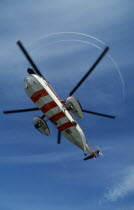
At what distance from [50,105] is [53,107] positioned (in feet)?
2.36

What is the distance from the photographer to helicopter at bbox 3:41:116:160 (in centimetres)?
6750

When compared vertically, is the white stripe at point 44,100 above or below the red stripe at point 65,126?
above

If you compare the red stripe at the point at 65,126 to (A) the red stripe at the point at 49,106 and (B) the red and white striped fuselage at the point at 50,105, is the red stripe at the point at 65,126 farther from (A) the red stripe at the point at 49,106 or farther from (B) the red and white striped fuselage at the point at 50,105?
(A) the red stripe at the point at 49,106

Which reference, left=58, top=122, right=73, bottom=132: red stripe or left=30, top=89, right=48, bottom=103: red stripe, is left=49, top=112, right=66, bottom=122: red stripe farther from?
left=30, top=89, right=48, bottom=103: red stripe

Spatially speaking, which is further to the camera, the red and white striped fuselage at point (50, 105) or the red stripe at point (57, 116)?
the red stripe at point (57, 116)

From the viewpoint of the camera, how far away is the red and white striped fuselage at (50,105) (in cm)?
6738

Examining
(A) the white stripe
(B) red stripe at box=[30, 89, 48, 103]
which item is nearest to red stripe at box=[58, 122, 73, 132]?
(A) the white stripe

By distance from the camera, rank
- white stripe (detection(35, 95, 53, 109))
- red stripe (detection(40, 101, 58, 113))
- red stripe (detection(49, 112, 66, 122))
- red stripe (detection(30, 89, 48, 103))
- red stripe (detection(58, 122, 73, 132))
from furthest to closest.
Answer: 1. red stripe (detection(58, 122, 73, 132))
2. red stripe (detection(49, 112, 66, 122))
3. red stripe (detection(40, 101, 58, 113))
4. white stripe (detection(35, 95, 53, 109))
5. red stripe (detection(30, 89, 48, 103))

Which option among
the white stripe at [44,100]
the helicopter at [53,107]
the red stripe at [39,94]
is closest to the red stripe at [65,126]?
the helicopter at [53,107]

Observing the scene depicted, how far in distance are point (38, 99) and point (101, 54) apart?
14.6 metres

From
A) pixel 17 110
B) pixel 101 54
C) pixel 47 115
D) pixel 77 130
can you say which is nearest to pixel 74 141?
pixel 77 130

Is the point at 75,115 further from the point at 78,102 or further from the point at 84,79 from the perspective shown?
the point at 84,79

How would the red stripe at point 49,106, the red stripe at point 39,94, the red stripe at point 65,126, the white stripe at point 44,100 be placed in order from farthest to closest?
1. the red stripe at point 65,126
2. the red stripe at point 49,106
3. the white stripe at point 44,100
4. the red stripe at point 39,94

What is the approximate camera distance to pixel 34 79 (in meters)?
67.4
